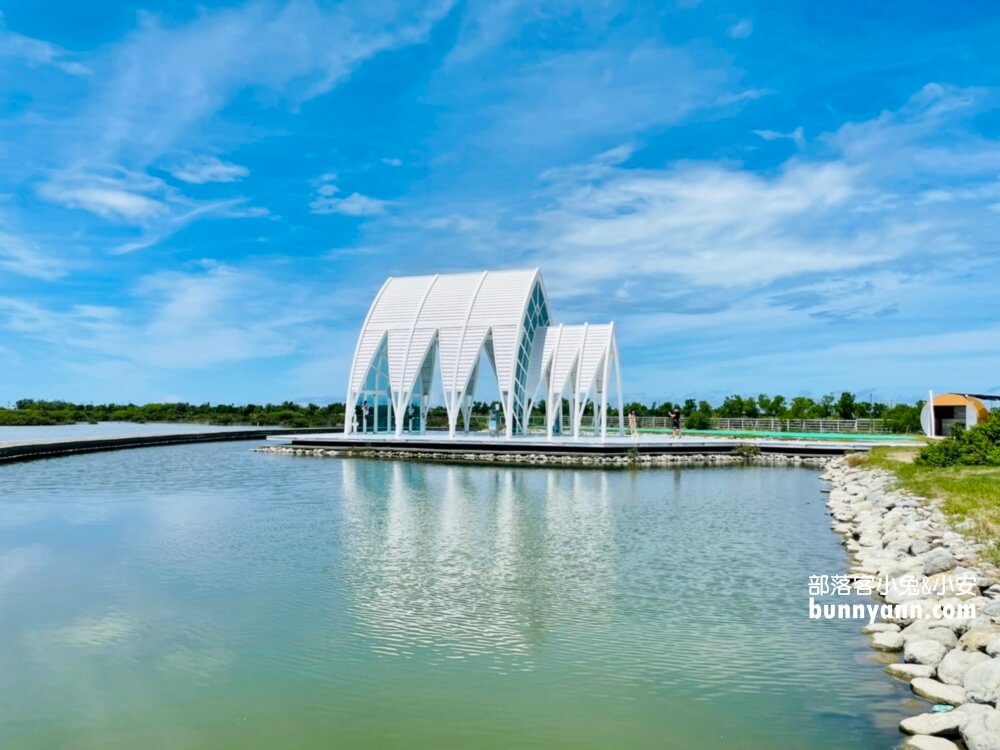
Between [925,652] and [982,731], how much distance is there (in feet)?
6.30

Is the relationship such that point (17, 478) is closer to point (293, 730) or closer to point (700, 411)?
point (293, 730)

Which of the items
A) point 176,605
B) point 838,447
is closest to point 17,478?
point 176,605

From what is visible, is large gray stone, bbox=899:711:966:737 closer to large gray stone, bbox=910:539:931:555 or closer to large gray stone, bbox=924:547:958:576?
large gray stone, bbox=924:547:958:576

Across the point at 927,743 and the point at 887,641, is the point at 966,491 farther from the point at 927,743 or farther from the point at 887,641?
the point at 927,743

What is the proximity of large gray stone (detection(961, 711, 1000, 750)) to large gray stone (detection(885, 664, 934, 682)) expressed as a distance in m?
1.34

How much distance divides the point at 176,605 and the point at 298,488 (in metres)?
12.8

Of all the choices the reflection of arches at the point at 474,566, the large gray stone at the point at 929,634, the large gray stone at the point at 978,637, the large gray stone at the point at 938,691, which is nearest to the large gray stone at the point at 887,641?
the large gray stone at the point at 929,634

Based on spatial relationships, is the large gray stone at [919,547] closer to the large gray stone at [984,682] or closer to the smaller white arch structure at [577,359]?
the large gray stone at [984,682]

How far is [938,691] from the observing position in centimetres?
688

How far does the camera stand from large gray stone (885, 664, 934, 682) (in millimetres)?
7359

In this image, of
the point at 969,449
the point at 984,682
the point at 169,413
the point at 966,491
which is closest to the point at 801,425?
the point at 969,449

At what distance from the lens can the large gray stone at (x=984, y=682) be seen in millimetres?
6316

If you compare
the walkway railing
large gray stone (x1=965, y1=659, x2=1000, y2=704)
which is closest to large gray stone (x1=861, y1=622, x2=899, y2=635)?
large gray stone (x1=965, y1=659, x2=1000, y2=704)

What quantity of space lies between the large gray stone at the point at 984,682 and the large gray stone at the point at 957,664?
24cm
